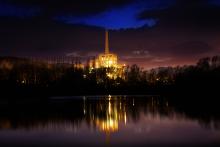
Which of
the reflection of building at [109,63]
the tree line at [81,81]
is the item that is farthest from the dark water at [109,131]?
the reflection of building at [109,63]

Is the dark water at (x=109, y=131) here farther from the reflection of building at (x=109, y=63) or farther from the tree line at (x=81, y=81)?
the reflection of building at (x=109, y=63)

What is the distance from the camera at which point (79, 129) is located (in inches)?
1065

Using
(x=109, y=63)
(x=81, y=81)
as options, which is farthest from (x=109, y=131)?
(x=109, y=63)

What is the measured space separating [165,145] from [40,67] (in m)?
114

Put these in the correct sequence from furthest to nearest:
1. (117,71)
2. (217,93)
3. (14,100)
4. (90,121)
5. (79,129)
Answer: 1. (117,71)
2. (217,93)
3. (14,100)
4. (90,121)
5. (79,129)

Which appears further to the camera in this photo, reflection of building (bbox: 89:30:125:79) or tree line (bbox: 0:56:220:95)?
reflection of building (bbox: 89:30:125:79)

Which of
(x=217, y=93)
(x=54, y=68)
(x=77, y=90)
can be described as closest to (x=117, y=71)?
(x=54, y=68)

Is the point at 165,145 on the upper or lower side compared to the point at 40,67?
lower

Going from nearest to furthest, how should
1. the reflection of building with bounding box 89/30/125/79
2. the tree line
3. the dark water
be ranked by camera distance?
the dark water → the tree line → the reflection of building with bounding box 89/30/125/79

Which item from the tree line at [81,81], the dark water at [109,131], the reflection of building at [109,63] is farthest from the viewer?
the reflection of building at [109,63]

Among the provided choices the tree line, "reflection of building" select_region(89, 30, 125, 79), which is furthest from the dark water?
"reflection of building" select_region(89, 30, 125, 79)

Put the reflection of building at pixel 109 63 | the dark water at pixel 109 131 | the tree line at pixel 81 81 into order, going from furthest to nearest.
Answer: the reflection of building at pixel 109 63
the tree line at pixel 81 81
the dark water at pixel 109 131

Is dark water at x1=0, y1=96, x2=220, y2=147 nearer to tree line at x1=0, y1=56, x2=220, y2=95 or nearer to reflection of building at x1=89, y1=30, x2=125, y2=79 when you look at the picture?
tree line at x1=0, y1=56, x2=220, y2=95

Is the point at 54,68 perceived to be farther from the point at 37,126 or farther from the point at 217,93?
the point at 37,126
